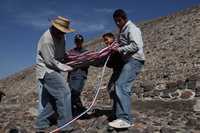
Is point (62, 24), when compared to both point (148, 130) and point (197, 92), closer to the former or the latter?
point (148, 130)

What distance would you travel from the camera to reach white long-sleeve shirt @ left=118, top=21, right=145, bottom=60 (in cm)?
718

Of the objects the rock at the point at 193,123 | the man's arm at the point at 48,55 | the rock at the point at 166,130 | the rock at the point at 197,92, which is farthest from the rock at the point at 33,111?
the rock at the point at 197,92

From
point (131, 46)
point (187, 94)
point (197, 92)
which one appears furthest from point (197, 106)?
point (131, 46)

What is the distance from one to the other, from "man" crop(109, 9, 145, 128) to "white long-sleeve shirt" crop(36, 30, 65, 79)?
1016 mm

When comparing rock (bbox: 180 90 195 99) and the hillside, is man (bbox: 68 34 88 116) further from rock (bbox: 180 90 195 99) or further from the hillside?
rock (bbox: 180 90 195 99)

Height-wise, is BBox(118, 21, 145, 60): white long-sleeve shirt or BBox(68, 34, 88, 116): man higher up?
BBox(118, 21, 145, 60): white long-sleeve shirt

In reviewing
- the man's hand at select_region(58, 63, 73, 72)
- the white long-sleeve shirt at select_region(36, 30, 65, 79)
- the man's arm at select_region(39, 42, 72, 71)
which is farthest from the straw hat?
the man's hand at select_region(58, 63, 73, 72)

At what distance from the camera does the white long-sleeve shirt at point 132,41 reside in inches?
283

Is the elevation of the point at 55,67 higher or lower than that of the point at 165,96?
higher

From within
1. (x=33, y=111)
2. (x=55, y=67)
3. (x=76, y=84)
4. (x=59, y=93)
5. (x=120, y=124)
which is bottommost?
(x=120, y=124)

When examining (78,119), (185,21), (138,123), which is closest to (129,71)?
(138,123)

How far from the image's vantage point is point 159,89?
1337cm

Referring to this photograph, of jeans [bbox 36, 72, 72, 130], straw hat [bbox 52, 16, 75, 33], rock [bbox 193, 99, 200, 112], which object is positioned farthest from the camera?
rock [bbox 193, 99, 200, 112]

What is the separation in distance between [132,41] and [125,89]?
0.81m
